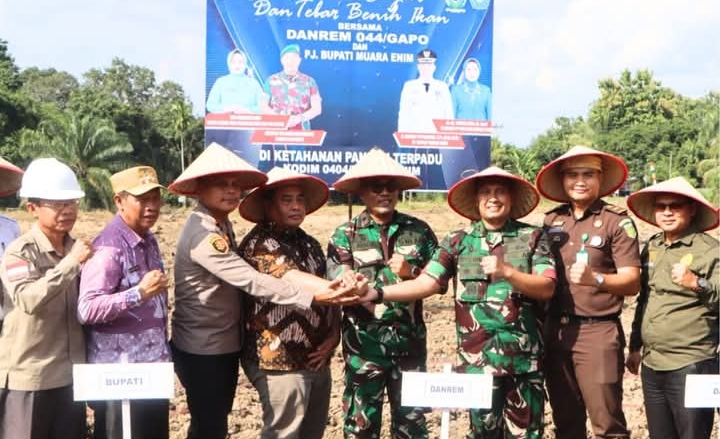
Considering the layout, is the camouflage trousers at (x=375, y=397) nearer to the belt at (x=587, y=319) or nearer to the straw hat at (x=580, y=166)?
the belt at (x=587, y=319)

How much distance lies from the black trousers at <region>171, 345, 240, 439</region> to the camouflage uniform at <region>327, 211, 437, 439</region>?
2.06 ft

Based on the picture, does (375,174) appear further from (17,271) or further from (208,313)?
(17,271)

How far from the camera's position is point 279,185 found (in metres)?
4.04

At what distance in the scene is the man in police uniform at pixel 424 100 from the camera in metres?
7.30

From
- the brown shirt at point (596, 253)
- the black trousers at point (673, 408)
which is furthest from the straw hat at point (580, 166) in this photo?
the black trousers at point (673, 408)

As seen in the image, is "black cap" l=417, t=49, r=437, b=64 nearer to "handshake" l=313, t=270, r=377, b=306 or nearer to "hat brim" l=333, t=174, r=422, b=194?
"hat brim" l=333, t=174, r=422, b=194

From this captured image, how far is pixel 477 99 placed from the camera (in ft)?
24.1

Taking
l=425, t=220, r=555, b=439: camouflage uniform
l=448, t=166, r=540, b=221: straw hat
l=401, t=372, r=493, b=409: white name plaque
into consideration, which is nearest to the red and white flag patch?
l=401, t=372, r=493, b=409: white name plaque

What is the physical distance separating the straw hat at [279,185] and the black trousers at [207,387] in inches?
30.7

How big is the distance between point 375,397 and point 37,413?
5.35 ft

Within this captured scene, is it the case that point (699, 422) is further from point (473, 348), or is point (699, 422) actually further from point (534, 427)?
point (473, 348)

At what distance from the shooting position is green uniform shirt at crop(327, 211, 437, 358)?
3975 mm

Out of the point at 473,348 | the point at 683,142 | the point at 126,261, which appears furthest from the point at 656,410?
the point at 683,142

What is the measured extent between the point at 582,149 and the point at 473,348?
48.8 inches
